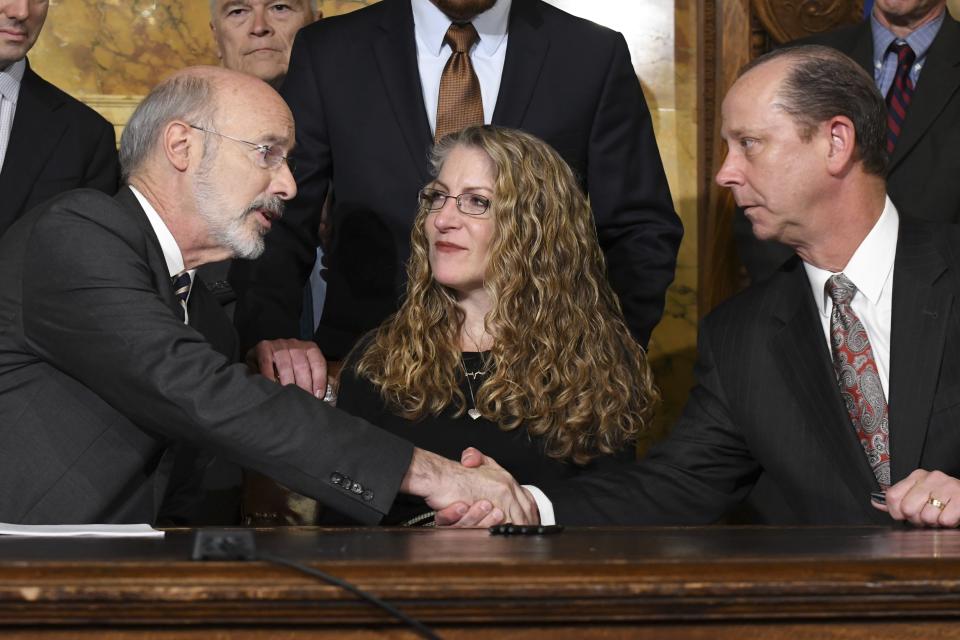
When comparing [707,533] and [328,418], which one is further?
[328,418]

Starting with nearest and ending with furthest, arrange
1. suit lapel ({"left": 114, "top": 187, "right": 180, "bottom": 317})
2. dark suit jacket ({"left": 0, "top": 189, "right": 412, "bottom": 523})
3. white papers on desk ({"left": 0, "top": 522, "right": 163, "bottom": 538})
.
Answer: white papers on desk ({"left": 0, "top": 522, "right": 163, "bottom": 538}) < dark suit jacket ({"left": 0, "top": 189, "right": 412, "bottom": 523}) < suit lapel ({"left": 114, "top": 187, "right": 180, "bottom": 317})

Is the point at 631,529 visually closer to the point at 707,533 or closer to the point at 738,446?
the point at 707,533

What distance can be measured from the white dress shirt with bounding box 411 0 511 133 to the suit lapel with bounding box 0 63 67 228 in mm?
987

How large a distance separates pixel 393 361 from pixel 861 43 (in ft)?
5.71

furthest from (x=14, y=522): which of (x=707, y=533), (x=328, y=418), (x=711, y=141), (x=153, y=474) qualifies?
(x=711, y=141)

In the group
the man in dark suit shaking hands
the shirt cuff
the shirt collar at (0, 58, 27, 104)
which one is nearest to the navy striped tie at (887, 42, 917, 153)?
the shirt cuff

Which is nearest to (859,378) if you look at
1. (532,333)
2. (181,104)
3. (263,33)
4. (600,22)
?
(532,333)

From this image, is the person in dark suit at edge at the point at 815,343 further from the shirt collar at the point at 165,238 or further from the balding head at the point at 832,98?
the shirt collar at the point at 165,238

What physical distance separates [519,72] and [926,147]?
1.15m

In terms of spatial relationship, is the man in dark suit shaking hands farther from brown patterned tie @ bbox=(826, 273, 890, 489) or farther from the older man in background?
the older man in background

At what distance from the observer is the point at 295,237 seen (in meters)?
3.87

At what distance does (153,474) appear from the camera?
2.84m

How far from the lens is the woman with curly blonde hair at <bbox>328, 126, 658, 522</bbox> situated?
332 centimetres

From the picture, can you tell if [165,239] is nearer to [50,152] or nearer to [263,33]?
[50,152]
